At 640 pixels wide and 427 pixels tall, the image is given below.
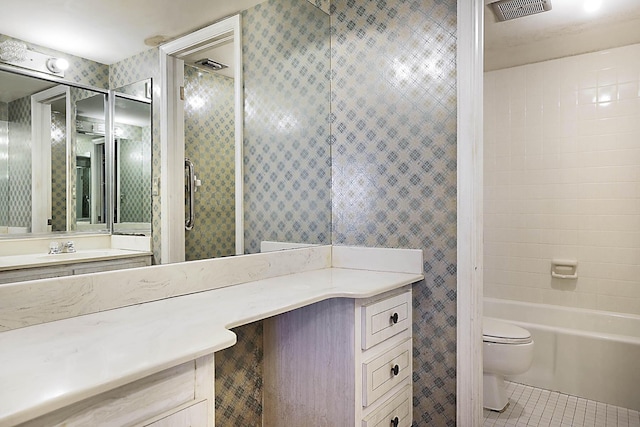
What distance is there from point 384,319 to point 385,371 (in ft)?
0.69

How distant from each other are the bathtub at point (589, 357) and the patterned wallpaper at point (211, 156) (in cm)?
209

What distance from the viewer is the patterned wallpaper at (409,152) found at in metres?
1.88

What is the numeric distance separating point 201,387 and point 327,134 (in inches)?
60.1

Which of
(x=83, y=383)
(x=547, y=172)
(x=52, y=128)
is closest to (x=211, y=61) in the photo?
(x=52, y=128)

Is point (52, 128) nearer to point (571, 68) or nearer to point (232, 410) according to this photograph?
point (232, 410)

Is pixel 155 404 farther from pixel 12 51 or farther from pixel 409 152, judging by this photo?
pixel 409 152

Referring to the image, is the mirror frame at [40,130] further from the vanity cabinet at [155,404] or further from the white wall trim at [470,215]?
the white wall trim at [470,215]

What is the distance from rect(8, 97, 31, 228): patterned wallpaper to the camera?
1104 millimetres

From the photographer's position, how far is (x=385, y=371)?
1.72 m

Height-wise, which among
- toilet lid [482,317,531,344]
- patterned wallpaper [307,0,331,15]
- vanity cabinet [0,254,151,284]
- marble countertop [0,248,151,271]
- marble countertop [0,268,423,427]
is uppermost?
patterned wallpaper [307,0,331,15]

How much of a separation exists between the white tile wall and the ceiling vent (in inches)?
36.3

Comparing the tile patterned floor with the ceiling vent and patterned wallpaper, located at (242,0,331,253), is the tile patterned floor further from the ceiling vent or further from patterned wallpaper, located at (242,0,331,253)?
the ceiling vent

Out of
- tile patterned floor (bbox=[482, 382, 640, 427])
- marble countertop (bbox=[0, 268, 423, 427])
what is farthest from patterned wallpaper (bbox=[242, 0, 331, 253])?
tile patterned floor (bbox=[482, 382, 640, 427])

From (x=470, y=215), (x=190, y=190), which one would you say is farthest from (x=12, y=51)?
(x=470, y=215)
